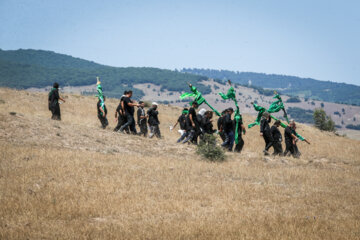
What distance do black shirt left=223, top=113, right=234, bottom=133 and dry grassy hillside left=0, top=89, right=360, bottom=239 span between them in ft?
6.01

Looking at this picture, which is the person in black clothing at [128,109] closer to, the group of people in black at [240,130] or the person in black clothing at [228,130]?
the group of people in black at [240,130]

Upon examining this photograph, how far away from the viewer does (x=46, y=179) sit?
9172mm

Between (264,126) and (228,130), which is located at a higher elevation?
(264,126)

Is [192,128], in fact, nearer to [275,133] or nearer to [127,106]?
[127,106]

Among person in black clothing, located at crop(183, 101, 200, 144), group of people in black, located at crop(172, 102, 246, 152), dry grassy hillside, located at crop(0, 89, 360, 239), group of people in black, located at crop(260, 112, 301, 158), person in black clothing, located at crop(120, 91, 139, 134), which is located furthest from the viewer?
person in black clothing, located at crop(120, 91, 139, 134)

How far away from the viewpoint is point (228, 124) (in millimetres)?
16812

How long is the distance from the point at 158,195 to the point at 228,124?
882cm

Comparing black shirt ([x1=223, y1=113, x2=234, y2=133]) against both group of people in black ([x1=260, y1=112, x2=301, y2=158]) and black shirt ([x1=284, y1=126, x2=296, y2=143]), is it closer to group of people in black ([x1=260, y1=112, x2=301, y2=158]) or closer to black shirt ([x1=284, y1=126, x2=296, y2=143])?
group of people in black ([x1=260, y1=112, x2=301, y2=158])

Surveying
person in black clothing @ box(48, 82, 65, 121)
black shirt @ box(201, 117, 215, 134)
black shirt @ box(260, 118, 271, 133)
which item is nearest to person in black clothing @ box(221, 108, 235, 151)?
black shirt @ box(201, 117, 215, 134)

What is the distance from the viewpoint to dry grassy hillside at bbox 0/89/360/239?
21.0 ft

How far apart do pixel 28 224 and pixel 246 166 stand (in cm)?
845

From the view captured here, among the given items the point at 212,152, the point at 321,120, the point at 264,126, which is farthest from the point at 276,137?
the point at 321,120

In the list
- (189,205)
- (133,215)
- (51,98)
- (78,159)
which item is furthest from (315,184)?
(51,98)

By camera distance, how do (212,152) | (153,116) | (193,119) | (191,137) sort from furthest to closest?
(153,116)
(191,137)
(193,119)
(212,152)
